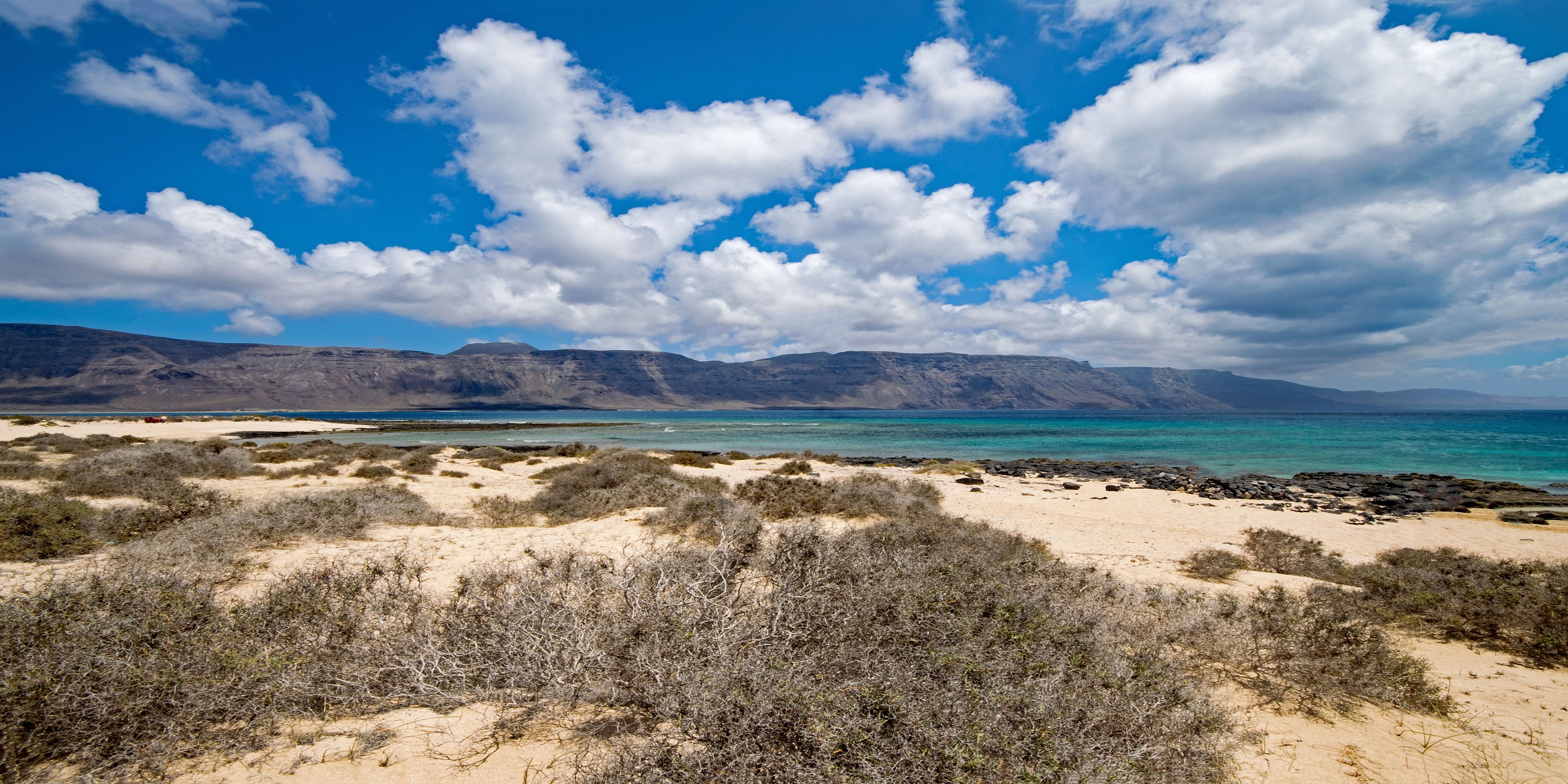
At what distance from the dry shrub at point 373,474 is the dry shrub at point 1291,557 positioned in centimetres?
→ 2176

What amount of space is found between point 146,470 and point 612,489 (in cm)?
1160

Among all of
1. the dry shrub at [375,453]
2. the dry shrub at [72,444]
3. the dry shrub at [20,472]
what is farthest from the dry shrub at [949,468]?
the dry shrub at [72,444]

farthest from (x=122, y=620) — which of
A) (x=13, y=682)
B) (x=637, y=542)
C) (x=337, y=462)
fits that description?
(x=337, y=462)

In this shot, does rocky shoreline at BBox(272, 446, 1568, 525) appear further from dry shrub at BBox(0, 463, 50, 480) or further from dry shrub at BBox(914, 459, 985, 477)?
dry shrub at BBox(0, 463, 50, 480)

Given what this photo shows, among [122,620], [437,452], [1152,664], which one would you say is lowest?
[437,452]

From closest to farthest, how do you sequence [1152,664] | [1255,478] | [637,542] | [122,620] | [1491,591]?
[122,620], [1152,664], [1491,591], [637,542], [1255,478]

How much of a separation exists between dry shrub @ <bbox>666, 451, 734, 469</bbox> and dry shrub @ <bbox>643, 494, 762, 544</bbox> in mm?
11818

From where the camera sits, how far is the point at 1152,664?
14.5 ft

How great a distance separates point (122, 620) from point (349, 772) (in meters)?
2.05

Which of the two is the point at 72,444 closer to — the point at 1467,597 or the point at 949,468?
the point at 949,468

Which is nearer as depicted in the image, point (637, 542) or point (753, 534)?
point (753, 534)

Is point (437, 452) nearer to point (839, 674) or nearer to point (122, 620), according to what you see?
point (122, 620)

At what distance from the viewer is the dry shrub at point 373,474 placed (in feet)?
56.6

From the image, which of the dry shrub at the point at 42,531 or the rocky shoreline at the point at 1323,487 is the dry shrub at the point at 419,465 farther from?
the rocky shoreline at the point at 1323,487
